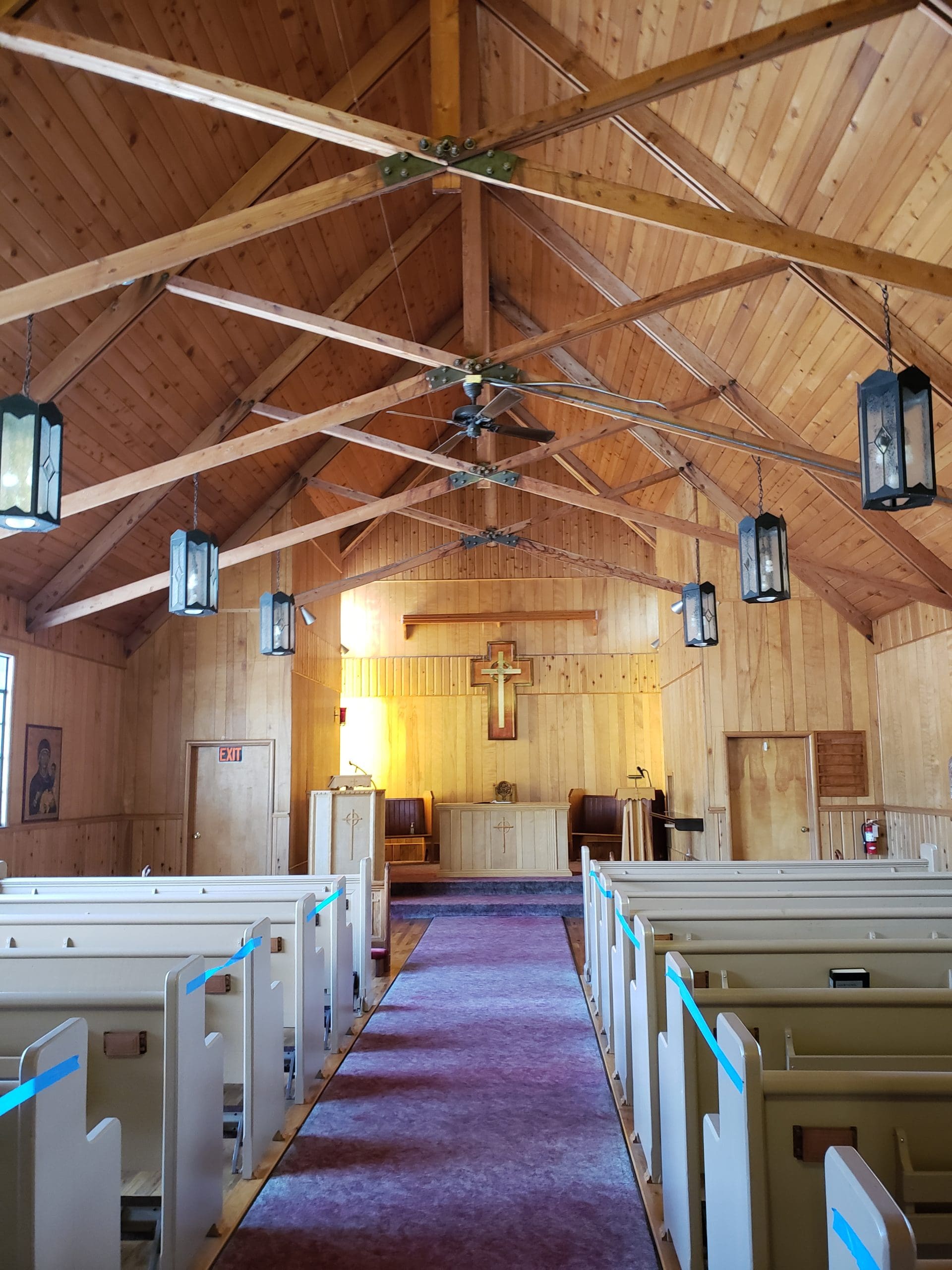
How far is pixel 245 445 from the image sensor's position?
641cm

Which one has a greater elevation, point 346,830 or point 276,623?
point 276,623

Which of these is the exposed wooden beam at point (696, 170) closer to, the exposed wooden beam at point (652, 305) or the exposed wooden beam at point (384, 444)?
the exposed wooden beam at point (652, 305)

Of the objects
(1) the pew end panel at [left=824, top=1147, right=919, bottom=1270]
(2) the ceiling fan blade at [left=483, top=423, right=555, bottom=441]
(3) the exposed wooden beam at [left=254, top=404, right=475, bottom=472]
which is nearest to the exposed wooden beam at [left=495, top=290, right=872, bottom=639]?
(3) the exposed wooden beam at [left=254, top=404, right=475, bottom=472]

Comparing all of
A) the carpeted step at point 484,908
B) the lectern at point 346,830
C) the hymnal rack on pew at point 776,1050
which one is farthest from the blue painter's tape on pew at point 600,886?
the carpeted step at point 484,908

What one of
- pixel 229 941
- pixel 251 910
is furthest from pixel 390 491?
pixel 229 941

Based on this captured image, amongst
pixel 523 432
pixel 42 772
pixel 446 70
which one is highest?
pixel 446 70

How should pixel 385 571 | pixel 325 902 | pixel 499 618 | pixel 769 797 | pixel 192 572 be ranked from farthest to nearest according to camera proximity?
pixel 499 618 → pixel 385 571 → pixel 769 797 → pixel 192 572 → pixel 325 902

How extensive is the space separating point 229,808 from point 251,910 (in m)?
5.92

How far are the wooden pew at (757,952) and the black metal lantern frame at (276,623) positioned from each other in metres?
5.24

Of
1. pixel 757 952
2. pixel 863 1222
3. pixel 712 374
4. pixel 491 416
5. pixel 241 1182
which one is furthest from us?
pixel 712 374

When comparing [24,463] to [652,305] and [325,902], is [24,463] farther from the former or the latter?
[652,305]

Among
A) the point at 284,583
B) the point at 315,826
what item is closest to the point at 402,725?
the point at 284,583

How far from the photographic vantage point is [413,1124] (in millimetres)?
4059

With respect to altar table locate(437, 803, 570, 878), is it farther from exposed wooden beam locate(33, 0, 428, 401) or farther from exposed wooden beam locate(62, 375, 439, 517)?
exposed wooden beam locate(33, 0, 428, 401)
